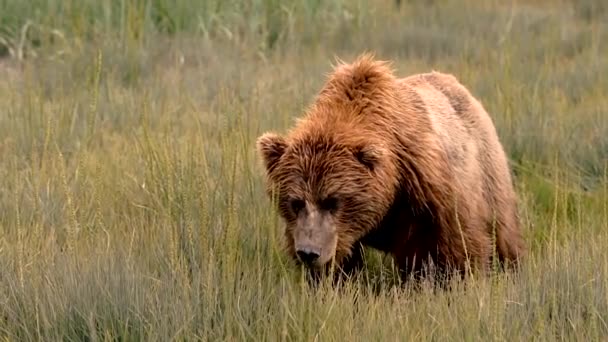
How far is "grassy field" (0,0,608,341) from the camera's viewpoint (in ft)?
11.6

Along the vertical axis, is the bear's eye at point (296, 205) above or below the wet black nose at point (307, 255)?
above

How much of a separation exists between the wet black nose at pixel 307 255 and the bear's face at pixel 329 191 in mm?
40

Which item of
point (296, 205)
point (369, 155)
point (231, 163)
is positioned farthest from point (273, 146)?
point (231, 163)

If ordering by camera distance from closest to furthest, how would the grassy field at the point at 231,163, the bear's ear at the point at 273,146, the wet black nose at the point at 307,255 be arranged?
1. the grassy field at the point at 231,163
2. the wet black nose at the point at 307,255
3. the bear's ear at the point at 273,146

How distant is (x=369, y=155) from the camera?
405 centimetres

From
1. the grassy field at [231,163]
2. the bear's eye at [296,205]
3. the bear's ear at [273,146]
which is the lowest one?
the grassy field at [231,163]

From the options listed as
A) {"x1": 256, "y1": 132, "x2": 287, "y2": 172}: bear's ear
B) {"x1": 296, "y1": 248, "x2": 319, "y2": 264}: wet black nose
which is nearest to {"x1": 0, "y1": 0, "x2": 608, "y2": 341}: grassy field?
{"x1": 296, "y1": 248, "x2": 319, "y2": 264}: wet black nose

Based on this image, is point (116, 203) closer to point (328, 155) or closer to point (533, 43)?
point (328, 155)

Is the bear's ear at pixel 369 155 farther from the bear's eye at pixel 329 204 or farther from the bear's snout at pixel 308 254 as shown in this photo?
the bear's snout at pixel 308 254

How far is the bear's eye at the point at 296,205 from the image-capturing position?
412 cm

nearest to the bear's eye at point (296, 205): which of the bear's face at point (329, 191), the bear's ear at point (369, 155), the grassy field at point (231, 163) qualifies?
the bear's face at point (329, 191)

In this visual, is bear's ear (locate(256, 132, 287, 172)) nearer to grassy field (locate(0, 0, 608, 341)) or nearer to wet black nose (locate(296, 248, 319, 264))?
grassy field (locate(0, 0, 608, 341))

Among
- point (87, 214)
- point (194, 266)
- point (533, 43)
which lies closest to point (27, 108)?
point (87, 214)

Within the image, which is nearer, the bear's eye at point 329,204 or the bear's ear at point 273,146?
the bear's eye at point 329,204
